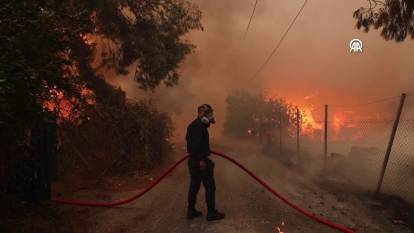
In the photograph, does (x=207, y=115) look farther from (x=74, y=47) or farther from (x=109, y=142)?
(x=74, y=47)

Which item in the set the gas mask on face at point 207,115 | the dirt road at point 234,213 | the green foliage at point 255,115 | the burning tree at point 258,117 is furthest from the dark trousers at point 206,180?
the green foliage at point 255,115

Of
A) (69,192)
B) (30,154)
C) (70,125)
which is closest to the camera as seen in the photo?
(30,154)

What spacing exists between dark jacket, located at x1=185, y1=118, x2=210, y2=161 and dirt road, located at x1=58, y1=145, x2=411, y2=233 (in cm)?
116

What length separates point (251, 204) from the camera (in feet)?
28.0

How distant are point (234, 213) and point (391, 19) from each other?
6508mm

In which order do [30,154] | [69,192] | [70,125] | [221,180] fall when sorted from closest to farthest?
[30,154]
[69,192]
[221,180]
[70,125]

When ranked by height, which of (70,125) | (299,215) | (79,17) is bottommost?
(299,215)

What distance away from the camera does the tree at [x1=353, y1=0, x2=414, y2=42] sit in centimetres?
1014

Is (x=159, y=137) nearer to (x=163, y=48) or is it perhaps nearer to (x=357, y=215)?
(x=163, y=48)

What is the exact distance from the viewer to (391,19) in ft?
34.4

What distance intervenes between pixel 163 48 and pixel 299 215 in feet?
31.9

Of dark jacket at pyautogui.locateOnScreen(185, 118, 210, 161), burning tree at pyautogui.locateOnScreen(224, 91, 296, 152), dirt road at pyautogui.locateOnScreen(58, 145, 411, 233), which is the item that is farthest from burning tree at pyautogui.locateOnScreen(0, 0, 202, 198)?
burning tree at pyautogui.locateOnScreen(224, 91, 296, 152)

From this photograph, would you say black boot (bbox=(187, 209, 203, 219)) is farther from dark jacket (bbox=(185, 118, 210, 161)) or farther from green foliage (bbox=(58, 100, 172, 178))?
green foliage (bbox=(58, 100, 172, 178))

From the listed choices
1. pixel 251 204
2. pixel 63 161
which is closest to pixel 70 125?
pixel 63 161
